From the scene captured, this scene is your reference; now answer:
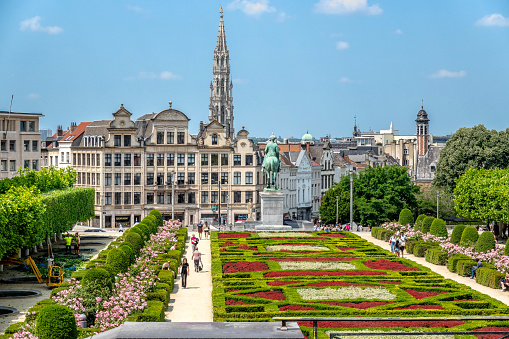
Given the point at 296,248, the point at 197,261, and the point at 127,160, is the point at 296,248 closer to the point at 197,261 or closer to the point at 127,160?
the point at 197,261

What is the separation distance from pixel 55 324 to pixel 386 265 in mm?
29883

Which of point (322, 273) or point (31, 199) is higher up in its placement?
point (31, 199)

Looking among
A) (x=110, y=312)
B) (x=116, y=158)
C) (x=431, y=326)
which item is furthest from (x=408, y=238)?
(x=116, y=158)

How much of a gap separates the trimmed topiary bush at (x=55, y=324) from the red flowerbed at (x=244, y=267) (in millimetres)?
23639

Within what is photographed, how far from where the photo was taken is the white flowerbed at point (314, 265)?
45.5 meters

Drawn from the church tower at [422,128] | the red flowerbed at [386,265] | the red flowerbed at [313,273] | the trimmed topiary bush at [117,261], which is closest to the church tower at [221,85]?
the church tower at [422,128]

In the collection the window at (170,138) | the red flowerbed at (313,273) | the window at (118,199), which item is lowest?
the red flowerbed at (313,273)

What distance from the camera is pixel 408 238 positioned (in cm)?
5922

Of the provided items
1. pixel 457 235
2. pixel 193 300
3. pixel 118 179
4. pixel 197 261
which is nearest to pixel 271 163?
pixel 457 235

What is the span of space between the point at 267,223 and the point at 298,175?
50337 millimetres

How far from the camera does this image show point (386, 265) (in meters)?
46.9

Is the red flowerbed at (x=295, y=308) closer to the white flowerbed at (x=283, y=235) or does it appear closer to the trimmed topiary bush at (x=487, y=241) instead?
the trimmed topiary bush at (x=487, y=241)

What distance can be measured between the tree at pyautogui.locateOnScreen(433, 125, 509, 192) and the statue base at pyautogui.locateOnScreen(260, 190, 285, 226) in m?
32.2

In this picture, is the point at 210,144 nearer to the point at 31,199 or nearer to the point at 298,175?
the point at 298,175
